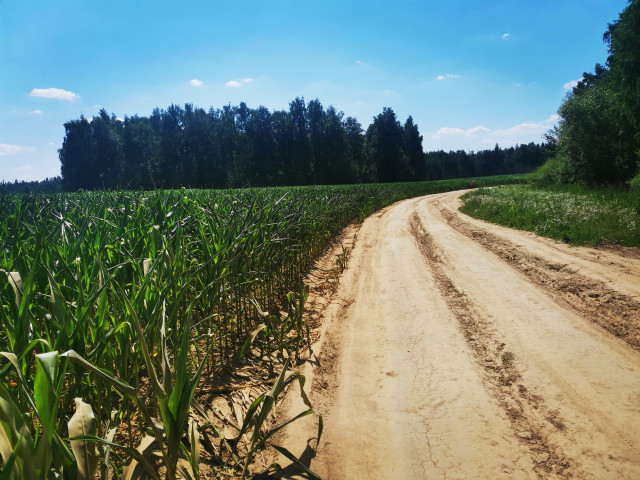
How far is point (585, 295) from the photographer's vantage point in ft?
17.8

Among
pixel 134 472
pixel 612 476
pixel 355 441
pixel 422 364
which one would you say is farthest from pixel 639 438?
pixel 134 472

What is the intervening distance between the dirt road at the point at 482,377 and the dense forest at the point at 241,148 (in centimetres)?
6397

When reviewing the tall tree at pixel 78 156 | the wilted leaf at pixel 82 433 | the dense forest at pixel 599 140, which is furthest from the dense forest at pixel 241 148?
the wilted leaf at pixel 82 433

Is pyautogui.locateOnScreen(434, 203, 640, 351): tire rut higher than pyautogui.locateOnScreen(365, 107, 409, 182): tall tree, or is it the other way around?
pyautogui.locateOnScreen(365, 107, 409, 182): tall tree

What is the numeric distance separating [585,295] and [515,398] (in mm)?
3329

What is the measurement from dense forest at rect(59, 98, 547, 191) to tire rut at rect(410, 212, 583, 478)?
6487 centimetres

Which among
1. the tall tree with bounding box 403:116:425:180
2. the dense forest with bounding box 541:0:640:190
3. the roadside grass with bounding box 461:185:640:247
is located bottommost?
the roadside grass with bounding box 461:185:640:247

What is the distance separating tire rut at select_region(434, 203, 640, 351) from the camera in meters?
4.37

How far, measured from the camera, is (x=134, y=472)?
172cm

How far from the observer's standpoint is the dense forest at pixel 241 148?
67500 mm

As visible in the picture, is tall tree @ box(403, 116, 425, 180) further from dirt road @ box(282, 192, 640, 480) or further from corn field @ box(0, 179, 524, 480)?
corn field @ box(0, 179, 524, 480)

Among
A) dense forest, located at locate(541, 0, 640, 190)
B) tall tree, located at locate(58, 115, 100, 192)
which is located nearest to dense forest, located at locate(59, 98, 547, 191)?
tall tree, located at locate(58, 115, 100, 192)

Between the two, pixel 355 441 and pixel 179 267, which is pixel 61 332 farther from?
pixel 355 441

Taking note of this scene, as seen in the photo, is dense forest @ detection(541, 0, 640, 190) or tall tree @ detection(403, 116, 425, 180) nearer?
dense forest @ detection(541, 0, 640, 190)
